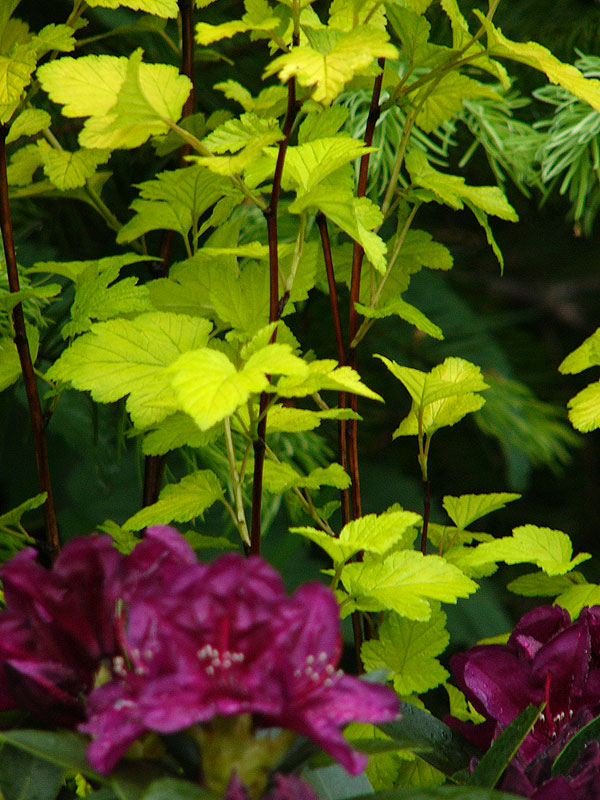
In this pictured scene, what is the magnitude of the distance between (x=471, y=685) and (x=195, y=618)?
0.48 ft

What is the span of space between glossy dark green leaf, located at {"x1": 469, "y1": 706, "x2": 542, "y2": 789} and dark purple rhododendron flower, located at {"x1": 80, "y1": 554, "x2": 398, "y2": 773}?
68 mm

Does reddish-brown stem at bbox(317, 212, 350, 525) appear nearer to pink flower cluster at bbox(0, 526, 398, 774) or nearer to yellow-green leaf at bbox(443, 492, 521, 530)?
yellow-green leaf at bbox(443, 492, 521, 530)

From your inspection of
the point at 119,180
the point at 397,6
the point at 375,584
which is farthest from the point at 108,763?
the point at 119,180

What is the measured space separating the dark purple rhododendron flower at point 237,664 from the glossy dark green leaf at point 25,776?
0.18ft

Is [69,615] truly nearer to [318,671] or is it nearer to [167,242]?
[318,671]

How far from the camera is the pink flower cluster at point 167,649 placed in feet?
0.78

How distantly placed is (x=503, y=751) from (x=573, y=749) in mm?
31

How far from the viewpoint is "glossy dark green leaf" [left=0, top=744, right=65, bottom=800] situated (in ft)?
0.93

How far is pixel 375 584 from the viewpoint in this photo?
371 millimetres

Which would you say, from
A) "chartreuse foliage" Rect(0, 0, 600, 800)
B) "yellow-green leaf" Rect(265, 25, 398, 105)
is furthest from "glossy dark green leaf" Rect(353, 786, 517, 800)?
"yellow-green leaf" Rect(265, 25, 398, 105)

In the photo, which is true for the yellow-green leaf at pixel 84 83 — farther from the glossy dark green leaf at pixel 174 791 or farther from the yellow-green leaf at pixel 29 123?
the glossy dark green leaf at pixel 174 791

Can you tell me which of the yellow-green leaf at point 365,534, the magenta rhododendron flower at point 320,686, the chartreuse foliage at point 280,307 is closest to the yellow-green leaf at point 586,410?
the chartreuse foliage at point 280,307

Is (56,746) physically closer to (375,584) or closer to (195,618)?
(195,618)

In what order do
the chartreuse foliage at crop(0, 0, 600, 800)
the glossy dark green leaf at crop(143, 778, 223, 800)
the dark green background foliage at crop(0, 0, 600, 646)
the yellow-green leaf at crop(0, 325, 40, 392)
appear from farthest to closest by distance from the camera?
the dark green background foliage at crop(0, 0, 600, 646) < the yellow-green leaf at crop(0, 325, 40, 392) < the chartreuse foliage at crop(0, 0, 600, 800) < the glossy dark green leaf at crop(143, 778, 223, 800)
